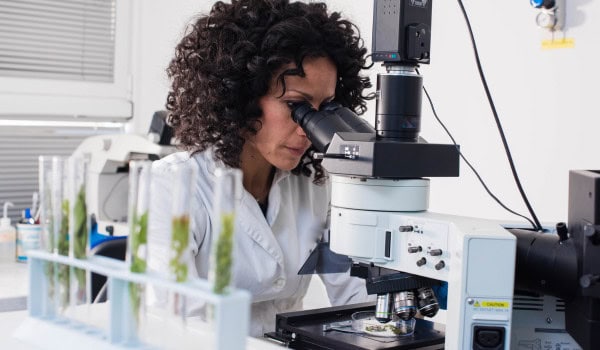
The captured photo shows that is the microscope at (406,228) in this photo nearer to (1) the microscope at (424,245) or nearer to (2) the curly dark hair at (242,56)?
(1) the microscope at (424,245)

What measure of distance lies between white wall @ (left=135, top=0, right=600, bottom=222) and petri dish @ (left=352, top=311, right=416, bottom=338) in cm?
101

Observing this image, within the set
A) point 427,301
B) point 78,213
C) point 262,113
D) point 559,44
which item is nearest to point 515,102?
point 559,44

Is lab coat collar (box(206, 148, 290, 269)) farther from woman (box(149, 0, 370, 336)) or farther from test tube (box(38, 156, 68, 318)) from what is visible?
test tube (box(38, 156, 68, 318))

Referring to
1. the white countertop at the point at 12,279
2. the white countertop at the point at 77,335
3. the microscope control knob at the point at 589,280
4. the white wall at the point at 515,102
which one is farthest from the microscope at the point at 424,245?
the white countertop at the point at 12,279

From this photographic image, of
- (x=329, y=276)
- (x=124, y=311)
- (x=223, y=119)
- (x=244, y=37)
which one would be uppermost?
(x=244, y=37)

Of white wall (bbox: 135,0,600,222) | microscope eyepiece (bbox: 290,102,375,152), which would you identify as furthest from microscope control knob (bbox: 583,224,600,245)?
white wall (bbox: 135,0,600,222)

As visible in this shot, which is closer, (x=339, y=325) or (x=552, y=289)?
(x=552, y=289)

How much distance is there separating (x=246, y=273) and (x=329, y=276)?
0.27 metres

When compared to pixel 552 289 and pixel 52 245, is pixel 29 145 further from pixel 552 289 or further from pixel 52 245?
pixel 552 289

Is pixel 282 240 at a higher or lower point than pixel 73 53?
lower

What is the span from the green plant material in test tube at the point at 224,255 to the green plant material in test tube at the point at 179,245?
2.3 inches

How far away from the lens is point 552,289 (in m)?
1.12

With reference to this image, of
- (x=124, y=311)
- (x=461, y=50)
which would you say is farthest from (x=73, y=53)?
(x=124, y=311)

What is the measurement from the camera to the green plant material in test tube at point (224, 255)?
0.77 metres
